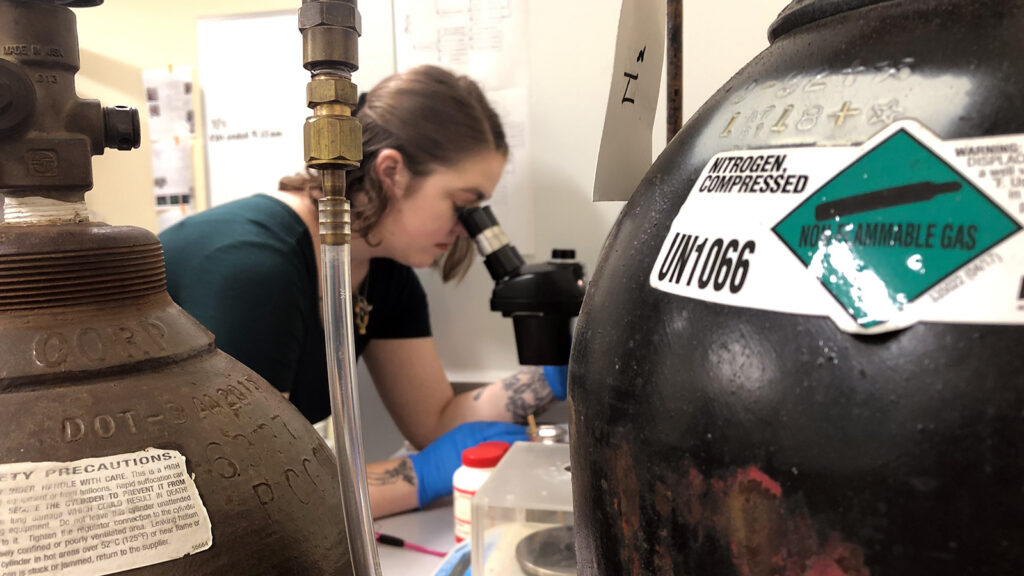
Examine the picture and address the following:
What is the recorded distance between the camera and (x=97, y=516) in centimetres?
33

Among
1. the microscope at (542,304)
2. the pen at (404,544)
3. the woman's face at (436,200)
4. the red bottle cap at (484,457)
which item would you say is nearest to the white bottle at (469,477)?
the red bottle cap at (484,457)

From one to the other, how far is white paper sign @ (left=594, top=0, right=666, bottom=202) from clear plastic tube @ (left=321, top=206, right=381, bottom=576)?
6.7 inches

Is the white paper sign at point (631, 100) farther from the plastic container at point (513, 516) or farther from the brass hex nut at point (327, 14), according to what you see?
the plastic container at point (513, 516)

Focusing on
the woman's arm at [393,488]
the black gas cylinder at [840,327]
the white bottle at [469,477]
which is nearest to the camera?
the black gas cylinder at [840,327]

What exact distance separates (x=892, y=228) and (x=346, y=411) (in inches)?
12.1

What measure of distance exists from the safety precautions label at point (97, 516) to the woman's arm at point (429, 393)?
3.71 feet

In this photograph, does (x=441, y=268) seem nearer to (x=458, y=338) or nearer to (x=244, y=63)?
(x=458, y=338)

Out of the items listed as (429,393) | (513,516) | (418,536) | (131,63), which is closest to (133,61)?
(131,63)

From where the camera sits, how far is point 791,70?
30 cm

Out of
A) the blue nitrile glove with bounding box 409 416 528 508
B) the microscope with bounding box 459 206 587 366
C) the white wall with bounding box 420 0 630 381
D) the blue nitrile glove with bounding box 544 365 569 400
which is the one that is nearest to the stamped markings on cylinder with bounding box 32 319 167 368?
the microscope with bounding box 459 206 587 366

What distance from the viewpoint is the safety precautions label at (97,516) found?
1.06 feet

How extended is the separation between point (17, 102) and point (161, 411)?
185 millimetres

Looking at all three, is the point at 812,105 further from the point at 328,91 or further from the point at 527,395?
the point at 527,395

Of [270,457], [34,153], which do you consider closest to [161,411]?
[270,457]
